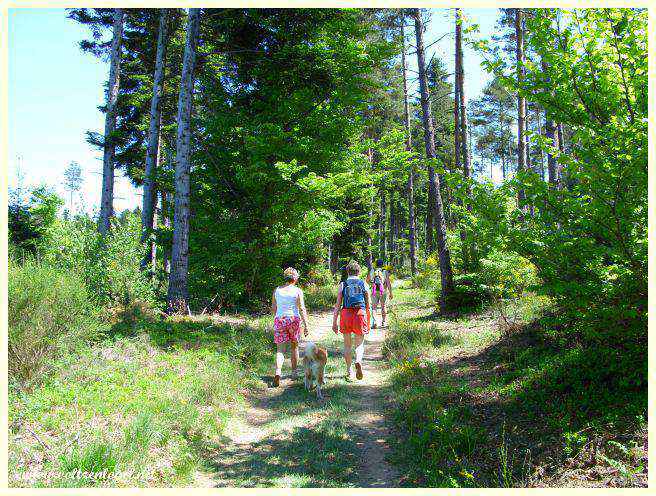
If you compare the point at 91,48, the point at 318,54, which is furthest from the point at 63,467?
the point at 91,48

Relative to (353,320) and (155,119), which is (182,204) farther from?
(155,119)

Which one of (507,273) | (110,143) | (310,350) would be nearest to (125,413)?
(310,350)

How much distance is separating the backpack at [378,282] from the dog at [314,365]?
661 centimetres

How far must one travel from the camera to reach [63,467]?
3762 millimetres

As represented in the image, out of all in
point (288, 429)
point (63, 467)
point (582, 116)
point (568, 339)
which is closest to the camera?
point (63, 467)

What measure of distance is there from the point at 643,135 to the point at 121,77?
66.8ft

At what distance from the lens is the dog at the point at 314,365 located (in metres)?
6.73

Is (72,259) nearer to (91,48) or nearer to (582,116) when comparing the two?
(582,116)

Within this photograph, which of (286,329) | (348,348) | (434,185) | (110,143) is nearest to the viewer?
(286,329)

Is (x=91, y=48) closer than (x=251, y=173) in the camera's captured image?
No

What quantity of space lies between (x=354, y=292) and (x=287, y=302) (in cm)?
120

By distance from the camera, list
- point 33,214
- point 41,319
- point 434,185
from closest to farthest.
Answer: point 41,319, point 434,185, point 33,214

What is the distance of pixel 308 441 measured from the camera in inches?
203

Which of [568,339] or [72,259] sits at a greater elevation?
[72,259]
